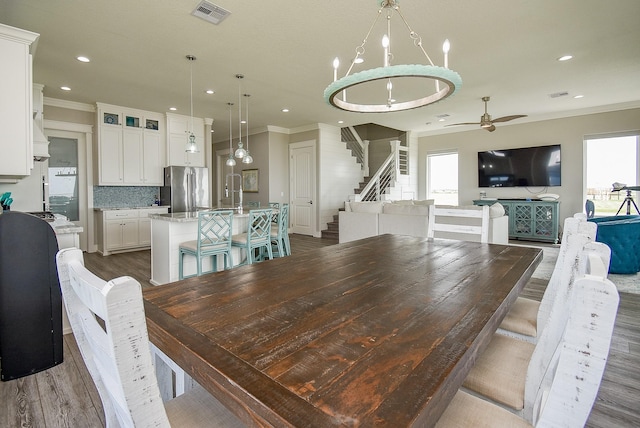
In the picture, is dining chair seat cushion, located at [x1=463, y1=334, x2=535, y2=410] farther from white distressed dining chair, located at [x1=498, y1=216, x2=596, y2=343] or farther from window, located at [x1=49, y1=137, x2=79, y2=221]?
window, located at [x1=49, y1=137, x2=79, y2=221]

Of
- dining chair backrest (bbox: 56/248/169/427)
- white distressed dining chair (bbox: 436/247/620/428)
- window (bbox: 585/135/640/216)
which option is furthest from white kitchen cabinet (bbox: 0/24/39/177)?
window (bbox: 585/135/640/216)

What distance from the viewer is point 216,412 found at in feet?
3.10

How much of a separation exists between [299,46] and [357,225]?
311 cm

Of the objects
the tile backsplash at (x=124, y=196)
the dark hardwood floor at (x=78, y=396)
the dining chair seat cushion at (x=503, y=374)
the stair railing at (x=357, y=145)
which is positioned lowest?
the dark hardwood floor at (x=78, y=396)

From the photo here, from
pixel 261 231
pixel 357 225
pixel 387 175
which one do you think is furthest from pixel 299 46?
pixel 387 175

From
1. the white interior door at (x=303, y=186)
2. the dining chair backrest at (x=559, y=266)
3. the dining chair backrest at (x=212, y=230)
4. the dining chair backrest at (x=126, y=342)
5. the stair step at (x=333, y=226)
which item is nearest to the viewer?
the dining chair backrest at (x=126, y=342)

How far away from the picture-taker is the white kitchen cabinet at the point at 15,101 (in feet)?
8.08

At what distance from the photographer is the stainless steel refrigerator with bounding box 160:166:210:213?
6367mm

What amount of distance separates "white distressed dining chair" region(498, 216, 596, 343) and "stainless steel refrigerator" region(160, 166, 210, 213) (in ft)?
18.8

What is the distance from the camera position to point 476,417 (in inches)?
36.5

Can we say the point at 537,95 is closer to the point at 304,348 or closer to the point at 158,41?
the point at 158,41

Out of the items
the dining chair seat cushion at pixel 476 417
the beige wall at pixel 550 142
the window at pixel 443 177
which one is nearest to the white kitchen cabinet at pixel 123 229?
the dining chair seat cushion at pixel 476 417

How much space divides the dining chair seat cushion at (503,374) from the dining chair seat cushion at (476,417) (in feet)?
0.53

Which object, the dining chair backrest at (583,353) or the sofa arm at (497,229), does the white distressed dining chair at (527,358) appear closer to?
the dining chair backrest at (583,353)
